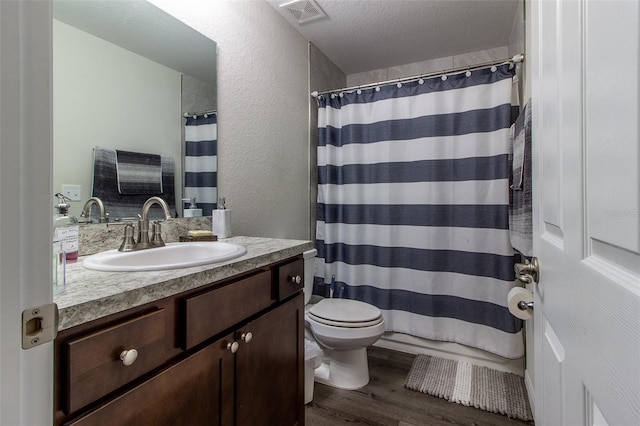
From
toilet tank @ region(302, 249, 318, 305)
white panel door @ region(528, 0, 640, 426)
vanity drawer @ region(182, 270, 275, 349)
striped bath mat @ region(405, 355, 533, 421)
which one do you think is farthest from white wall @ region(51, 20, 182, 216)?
striped bath mat @ region(405, 355, 533, 421)

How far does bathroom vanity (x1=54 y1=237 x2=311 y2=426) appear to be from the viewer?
549 millimetres

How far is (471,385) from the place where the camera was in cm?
179

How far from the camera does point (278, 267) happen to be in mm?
1126

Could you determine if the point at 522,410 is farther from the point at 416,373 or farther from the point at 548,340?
the point at 548,340

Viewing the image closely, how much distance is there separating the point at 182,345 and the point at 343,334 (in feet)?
3.56

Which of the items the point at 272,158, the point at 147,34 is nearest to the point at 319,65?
the point at 272,158

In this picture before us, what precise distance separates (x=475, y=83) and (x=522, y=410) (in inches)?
74.1

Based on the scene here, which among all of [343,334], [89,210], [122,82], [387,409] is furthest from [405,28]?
[387,409]

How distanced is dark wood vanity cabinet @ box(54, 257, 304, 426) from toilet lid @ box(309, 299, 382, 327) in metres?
0.47

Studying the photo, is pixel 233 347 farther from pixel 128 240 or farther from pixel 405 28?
pixel 405 28

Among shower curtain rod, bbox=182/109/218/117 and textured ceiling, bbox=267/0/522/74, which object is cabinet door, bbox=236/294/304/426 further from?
textured ceiling, bbox=267/0/522/74

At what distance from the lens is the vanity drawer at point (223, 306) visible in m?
0.76

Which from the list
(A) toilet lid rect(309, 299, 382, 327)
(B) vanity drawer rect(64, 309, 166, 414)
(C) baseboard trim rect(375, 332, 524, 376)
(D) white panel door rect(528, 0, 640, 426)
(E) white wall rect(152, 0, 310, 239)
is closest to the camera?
(D) white panel door rect(528, 0, 640, 426)

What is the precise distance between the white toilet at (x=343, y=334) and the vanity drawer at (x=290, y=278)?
507 mm
